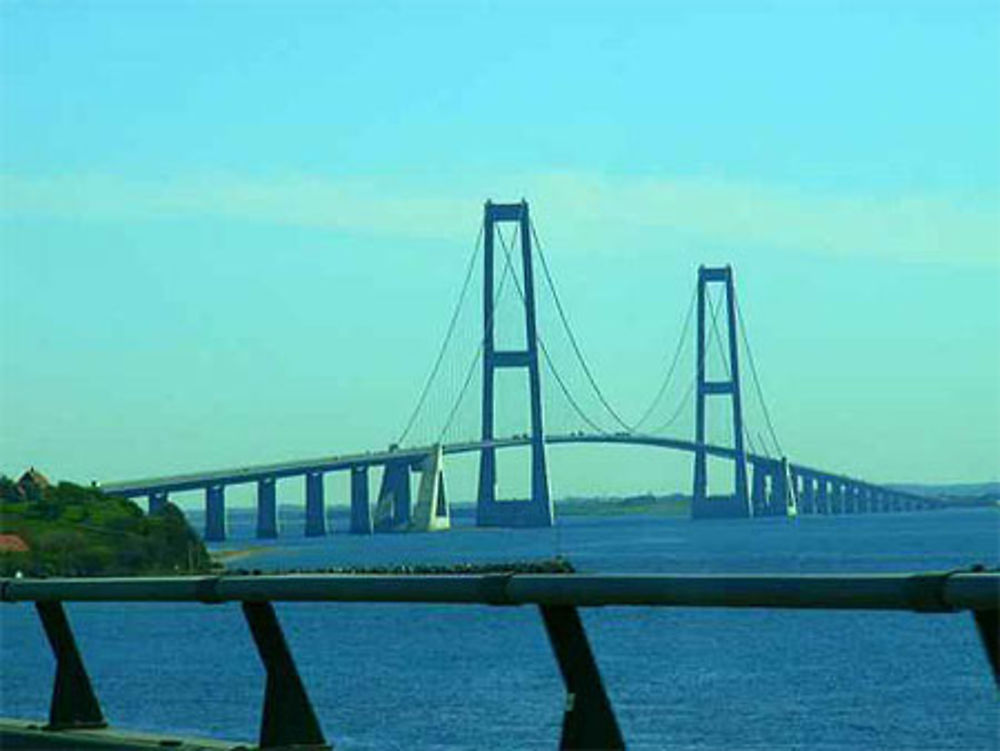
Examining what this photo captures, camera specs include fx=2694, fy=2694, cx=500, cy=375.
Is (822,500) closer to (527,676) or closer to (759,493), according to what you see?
(759,493)

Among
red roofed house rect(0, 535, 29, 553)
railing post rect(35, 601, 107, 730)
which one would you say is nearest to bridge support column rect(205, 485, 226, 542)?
red roofed house rect(0, 535, 29, 553)

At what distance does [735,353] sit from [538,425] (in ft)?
85.0

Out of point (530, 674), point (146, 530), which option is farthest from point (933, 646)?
point (146, 530)

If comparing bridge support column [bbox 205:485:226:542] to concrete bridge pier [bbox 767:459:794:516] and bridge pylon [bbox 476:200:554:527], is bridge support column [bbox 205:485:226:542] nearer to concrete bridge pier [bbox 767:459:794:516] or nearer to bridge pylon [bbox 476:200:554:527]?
bridge pylon [bbox 476:200:554:527]

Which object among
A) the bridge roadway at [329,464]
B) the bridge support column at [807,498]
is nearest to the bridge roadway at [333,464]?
the bridge roadway at [329,464]

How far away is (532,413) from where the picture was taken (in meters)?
102

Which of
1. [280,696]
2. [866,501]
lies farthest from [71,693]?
[866,501]

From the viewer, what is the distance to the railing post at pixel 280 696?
19.6 ft

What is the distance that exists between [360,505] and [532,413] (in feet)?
53.8

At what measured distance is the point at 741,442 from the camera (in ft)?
380

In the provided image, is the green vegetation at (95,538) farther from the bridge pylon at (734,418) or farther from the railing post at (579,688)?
the railing post at (579,688)

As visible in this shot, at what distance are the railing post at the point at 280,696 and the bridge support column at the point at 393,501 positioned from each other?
105075 millimetres

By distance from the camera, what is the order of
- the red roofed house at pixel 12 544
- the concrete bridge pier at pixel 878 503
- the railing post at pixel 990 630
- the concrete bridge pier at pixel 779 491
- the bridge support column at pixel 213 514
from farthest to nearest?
the concrete bridge pier at pixel 878 503 → the concrete bridge pier at pixel 779 491 → the bridge support column at pixel 213 514 → the red roofed house at pixel 12 544 → the railing post at pixel 990 630

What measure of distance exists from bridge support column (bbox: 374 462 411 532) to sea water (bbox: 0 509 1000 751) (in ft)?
109
